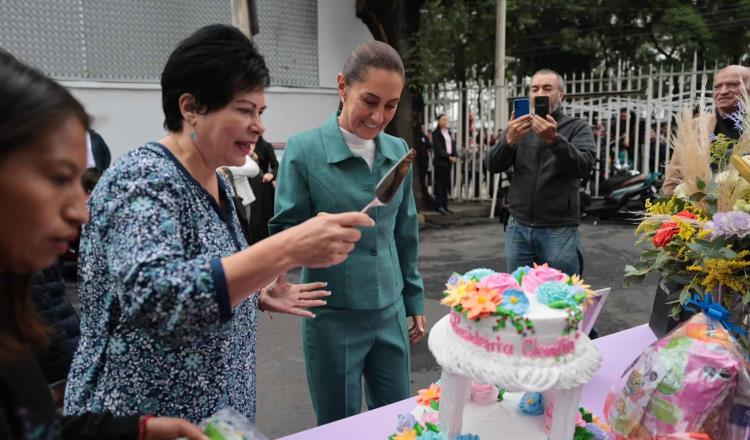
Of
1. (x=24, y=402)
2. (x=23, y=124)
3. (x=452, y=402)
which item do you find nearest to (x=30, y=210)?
(x=23, y=124)

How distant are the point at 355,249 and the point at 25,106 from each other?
4.36 feet

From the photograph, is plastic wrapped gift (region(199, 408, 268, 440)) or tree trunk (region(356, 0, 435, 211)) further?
tree trunk (region(356, 0, 435, 211))

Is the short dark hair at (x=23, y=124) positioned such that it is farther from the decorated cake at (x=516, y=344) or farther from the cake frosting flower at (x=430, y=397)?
the cake frosting flower at (x=430, y=397)

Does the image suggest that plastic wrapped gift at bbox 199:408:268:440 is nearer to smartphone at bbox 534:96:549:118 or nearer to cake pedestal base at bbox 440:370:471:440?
cake pedestal base at bbox 440:370:471:440

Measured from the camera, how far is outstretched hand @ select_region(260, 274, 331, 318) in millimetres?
1606

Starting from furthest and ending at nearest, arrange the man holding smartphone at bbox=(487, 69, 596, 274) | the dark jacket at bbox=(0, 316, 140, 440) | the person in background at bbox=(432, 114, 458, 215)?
the person in background at bbox=(432, 114, 458, 215) → the man holding smartphone at bbox=(487, 69, 596, 274) → the dark jacket at bbox=(0, 316, 140, 440)

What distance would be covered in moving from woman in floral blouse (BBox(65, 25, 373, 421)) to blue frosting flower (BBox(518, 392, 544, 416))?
2.27 feet

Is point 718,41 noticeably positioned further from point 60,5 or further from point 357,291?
point 357,291

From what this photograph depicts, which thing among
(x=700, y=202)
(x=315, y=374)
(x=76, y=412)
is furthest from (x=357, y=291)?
(x=700, y=202)

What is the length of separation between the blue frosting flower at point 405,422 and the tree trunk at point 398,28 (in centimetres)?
765

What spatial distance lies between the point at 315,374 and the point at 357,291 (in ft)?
1.14

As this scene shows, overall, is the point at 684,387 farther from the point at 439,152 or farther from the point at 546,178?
the point at 439,152

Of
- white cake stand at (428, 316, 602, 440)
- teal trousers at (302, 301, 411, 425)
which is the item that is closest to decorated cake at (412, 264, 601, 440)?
white cake stand at (428, 316, 602, 440)

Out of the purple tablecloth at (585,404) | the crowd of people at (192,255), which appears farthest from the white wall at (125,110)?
the purple tablecloth at (585,404)
